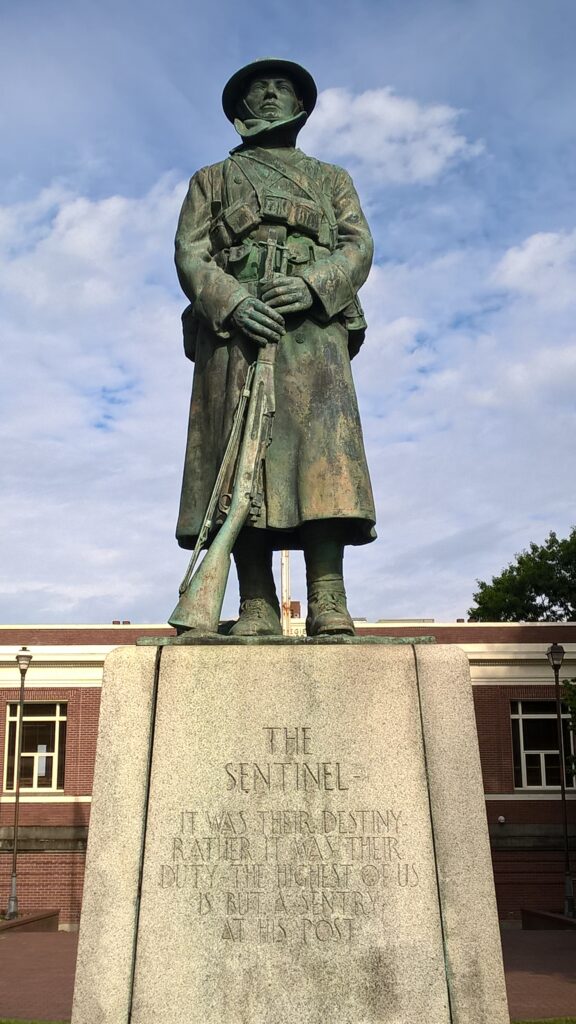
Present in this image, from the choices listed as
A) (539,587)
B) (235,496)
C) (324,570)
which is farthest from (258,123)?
(539,587)

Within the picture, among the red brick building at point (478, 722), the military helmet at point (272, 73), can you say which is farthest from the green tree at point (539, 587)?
the military helmet at point (272, 73)

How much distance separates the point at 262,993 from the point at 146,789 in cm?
93

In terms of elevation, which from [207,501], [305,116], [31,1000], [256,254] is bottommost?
[31,1000]

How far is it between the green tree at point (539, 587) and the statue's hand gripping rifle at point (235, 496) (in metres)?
41.4

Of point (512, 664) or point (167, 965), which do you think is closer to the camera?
point (167, 965)

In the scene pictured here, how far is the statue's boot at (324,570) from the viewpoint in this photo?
545 centimetres

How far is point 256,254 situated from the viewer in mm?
5758

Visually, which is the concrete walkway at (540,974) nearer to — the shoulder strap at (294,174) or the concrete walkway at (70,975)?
the concrete walkway at (70,975)

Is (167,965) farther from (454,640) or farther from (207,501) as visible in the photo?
(454,640)

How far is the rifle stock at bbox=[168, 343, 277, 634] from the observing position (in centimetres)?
496

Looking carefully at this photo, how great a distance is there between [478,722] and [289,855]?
28.7 metres

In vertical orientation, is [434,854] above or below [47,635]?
below

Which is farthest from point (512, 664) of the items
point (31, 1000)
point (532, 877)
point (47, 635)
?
point (31, 1000)

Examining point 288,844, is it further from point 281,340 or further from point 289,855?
point 281,340
